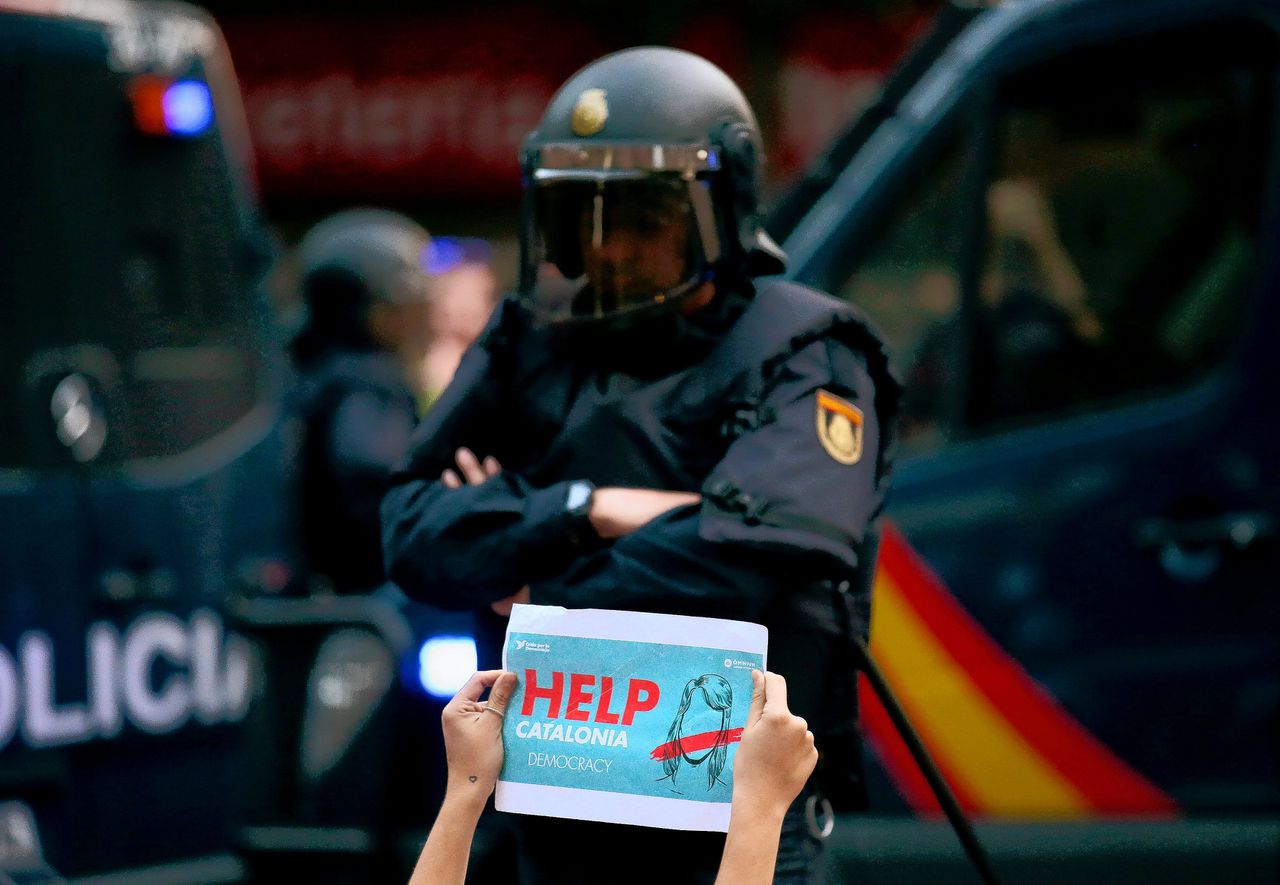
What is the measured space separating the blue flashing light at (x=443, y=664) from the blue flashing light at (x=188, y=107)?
4.80 feet

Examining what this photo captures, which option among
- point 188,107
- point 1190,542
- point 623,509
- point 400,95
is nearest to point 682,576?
point 623,509

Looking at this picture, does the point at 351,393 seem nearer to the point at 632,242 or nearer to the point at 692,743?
the point at 632,242

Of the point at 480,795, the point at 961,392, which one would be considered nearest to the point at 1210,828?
the point at 961,392

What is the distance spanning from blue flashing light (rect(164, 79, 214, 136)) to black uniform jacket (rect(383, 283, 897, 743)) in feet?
7.05

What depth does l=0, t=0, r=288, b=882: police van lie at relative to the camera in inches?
147

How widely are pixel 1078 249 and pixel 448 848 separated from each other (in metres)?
2.34

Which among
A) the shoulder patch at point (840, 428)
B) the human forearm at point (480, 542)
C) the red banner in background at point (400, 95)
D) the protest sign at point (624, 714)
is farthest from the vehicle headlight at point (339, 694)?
the red banner in background at point (400, 95)

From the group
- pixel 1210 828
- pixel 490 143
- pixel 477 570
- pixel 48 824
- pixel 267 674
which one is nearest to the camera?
pixel 477 570

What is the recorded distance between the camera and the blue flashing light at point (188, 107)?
162 inches

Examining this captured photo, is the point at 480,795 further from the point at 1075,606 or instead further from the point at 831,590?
the point at 1075,606

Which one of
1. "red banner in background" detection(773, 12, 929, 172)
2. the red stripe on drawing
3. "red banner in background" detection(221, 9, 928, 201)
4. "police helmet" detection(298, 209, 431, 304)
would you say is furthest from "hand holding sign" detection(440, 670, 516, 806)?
"red banner in background" detection(221, 9, 928, 201)

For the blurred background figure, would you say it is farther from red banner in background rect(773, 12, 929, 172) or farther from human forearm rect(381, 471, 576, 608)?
red banner in background rect(773, 12, 929, 172)

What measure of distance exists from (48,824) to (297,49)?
957 centimetres

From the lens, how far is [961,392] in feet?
11.8
